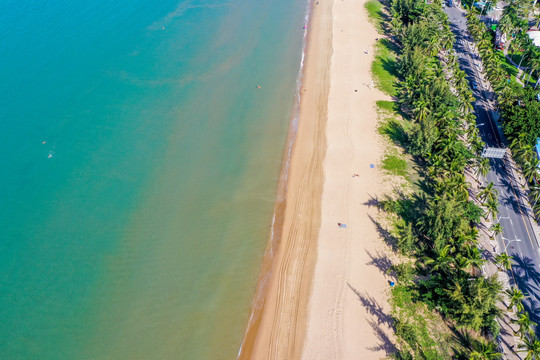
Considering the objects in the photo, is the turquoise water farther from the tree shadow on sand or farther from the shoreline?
the tree shadow on sand

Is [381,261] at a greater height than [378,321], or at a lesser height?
greater

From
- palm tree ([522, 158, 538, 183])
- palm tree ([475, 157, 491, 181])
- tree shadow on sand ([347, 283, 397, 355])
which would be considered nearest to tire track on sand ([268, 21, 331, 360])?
tree shadow on sand ([347, 283, 397, 355])

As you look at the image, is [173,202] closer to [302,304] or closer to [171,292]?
[171,292]

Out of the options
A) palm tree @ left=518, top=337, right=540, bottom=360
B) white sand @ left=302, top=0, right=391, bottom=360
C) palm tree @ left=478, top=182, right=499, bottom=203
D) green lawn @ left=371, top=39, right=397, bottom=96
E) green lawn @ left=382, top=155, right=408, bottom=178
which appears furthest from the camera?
green lawn @ left=371, top=39, right=397, bottom=96

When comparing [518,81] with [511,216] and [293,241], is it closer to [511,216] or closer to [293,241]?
[511,216]

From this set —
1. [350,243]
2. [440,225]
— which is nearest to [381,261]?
Answer: [350,243]

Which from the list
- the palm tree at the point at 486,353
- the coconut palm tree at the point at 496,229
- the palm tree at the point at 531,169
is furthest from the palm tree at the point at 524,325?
the palm tree at the point at 531,169
